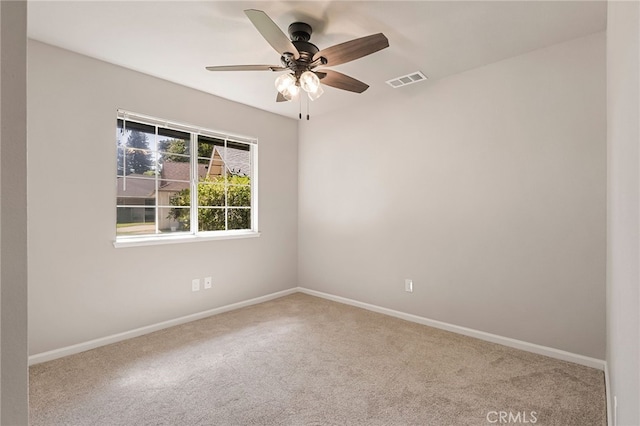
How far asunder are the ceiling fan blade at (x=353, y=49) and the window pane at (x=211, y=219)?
2245 mm

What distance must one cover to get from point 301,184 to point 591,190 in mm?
3192

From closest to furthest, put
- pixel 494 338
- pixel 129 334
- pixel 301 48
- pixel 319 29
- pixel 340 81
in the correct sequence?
pixel 301 48, pixel 319 29, pixel 340 81, pixel 494 338, pixel 129 334

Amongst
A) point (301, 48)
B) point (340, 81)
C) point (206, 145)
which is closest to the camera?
→ point (301, 48)

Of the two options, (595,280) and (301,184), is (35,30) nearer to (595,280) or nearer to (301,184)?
(301,184)

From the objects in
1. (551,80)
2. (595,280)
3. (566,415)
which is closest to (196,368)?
(566,415)

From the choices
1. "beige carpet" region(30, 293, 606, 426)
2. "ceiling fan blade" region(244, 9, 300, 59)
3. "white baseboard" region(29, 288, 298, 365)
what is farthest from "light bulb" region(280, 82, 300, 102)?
"white baseboard" region(29, 288, 298, 365)

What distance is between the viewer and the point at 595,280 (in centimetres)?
247

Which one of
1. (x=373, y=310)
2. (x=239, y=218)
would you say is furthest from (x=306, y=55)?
(x=373, y=310)

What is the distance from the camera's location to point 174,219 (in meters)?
3.54

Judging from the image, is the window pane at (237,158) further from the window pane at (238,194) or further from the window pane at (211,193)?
the window pane at (211,193)

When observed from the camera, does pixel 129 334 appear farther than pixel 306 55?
Result: Yes

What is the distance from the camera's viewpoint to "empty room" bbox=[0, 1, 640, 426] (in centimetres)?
212

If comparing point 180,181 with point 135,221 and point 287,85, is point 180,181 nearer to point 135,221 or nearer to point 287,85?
point 135,221

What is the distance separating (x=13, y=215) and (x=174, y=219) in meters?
3.00
